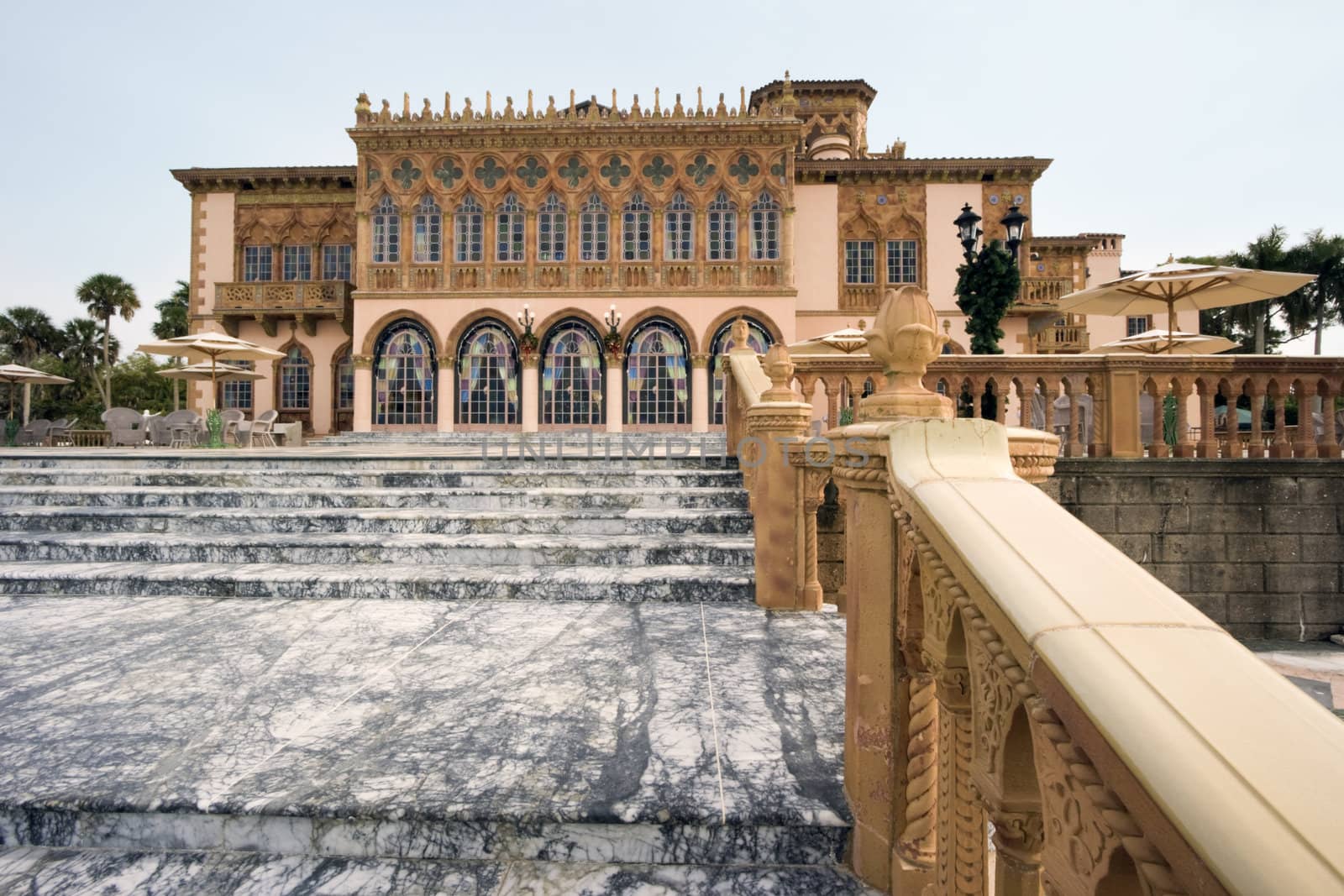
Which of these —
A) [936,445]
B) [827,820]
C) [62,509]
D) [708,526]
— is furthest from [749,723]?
[62,509]

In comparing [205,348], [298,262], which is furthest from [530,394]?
[298,262]

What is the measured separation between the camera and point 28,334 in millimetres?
39750

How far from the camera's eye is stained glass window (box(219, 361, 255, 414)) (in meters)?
22.5

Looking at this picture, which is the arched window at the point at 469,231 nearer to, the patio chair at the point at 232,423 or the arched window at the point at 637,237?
the arched window at the point at 637,237

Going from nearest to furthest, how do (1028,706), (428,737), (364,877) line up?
(1028,706)
(364,877)
(428,737)

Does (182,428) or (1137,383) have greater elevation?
(1137,383)

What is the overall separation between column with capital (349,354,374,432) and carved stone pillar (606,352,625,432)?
7216 mm

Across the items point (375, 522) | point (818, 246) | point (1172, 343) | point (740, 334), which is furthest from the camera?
point (818, 246)

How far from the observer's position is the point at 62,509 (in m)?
6.16

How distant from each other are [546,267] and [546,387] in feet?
12.0

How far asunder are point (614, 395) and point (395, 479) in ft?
44.5

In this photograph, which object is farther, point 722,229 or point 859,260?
point 859,260

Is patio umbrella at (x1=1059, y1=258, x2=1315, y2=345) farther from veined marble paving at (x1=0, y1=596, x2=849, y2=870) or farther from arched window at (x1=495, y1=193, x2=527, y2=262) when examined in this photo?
arched window at (x1=495, y1=193, x2=527, y2=262)

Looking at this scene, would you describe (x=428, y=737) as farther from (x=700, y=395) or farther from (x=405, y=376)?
(x=405, y=376)
